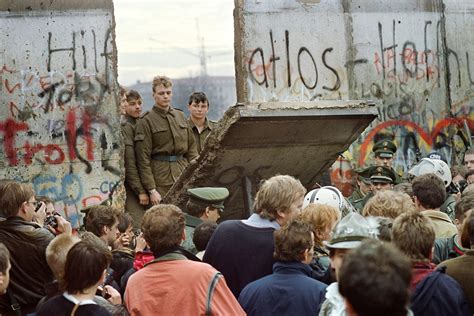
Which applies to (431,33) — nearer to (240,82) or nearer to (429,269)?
(240,82)

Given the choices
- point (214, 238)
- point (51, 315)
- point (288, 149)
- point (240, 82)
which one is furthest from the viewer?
point (240, 82)

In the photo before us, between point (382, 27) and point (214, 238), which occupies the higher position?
point (382, 27)

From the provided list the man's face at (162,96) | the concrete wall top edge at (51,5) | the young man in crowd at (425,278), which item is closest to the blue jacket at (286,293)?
the young man in crowd at (425,278)

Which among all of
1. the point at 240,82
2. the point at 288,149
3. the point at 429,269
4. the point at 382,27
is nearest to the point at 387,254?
the point at 429,269

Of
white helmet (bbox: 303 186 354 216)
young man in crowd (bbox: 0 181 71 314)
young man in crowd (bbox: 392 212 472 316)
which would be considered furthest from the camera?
young man in crowd (bbox: 392 212 472 316)

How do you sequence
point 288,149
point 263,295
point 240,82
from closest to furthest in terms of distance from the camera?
point 263,295 < point 288,149 < point 240,82

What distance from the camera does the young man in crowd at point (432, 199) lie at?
7.80m

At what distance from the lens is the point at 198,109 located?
1267 centimetres

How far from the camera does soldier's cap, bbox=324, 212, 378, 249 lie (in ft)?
18.3

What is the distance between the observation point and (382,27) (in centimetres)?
1469

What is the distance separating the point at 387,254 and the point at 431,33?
11778 mm

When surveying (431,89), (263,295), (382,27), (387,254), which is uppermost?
(382,27)

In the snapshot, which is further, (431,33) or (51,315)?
(431,33)

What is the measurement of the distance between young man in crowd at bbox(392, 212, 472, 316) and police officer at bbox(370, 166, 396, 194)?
484 cm
